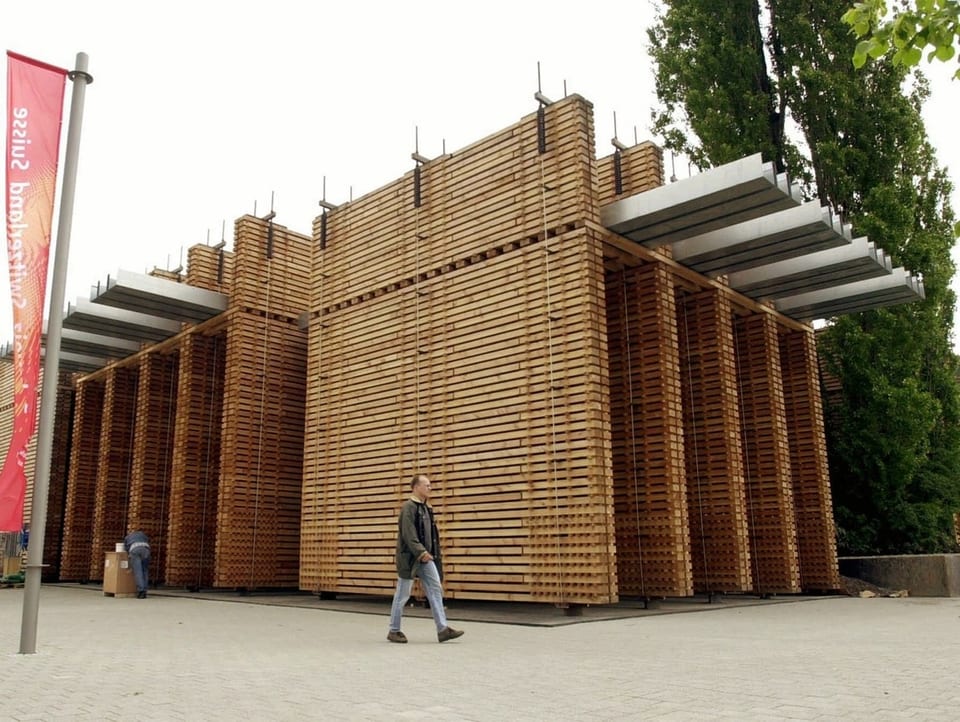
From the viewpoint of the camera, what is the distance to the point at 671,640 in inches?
297

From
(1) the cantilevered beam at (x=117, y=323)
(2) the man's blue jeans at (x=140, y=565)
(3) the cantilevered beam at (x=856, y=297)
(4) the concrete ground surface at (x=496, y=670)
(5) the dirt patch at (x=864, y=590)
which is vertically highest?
(1) the cantilevered beam at (x=117, y=323)

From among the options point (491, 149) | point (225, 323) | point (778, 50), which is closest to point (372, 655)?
point (491, 149)

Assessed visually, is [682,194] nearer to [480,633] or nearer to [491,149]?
[491,149]

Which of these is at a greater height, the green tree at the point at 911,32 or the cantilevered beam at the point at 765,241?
the cantilevered beam at the point at 765,241

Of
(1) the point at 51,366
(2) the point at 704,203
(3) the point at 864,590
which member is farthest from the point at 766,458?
(1) the point at 51,366

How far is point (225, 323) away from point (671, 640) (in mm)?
12638

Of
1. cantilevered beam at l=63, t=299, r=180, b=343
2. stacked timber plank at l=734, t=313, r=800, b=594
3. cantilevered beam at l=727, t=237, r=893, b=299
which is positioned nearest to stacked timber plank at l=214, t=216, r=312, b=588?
cantilevered beam at l=63, t=299, r=180, b=343

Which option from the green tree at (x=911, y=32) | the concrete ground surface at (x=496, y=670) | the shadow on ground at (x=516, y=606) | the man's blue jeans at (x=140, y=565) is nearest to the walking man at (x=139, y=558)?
the man's blue jeans at (x=140, y=565)

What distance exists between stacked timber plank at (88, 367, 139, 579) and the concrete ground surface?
1138 cm

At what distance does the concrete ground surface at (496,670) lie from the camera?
14.2ft

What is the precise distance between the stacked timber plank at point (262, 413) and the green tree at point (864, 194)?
32.9 feet

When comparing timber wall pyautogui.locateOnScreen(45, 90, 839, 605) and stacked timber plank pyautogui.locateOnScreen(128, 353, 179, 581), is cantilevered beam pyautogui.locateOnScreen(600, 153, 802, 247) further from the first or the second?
stacked timber plank pyautogui.locateOnScreen(128, 353, 179, 581)

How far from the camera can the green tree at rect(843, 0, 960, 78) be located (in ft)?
14.1

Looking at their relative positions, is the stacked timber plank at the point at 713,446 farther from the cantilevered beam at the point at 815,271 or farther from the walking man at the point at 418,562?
the walking man at the point at 418,562
